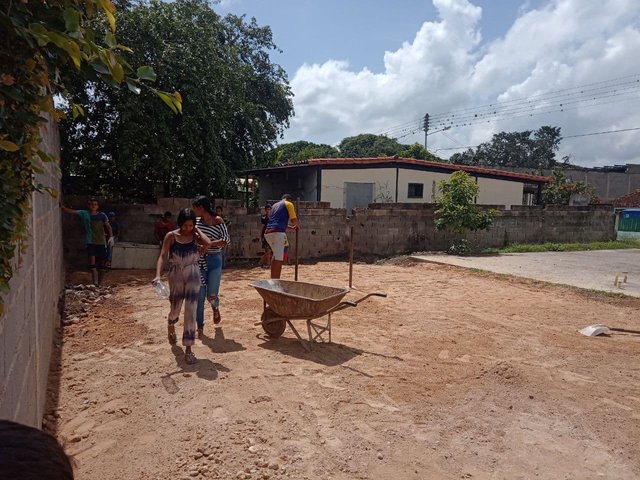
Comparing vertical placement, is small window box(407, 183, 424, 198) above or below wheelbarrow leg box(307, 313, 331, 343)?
above

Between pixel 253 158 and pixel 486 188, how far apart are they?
9810 mm

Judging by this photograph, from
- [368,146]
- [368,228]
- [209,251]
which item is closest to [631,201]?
[368,228]

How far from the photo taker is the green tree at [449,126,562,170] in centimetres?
5256

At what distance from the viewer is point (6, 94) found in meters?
1.23

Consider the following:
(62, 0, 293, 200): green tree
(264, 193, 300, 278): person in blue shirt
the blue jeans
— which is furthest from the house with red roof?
the blue jeans

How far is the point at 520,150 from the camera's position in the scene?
174ft

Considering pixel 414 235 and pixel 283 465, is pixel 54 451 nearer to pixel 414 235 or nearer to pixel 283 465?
pixel 283 465

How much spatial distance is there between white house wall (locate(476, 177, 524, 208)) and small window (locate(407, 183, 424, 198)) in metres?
2.85

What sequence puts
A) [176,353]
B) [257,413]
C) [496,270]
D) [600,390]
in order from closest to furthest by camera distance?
[257,413], [600,390], [176,353], [496,270]

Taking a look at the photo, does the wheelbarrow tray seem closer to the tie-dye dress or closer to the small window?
the tie-dye dress

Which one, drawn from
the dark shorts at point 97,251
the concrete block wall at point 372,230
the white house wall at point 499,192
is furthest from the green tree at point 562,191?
the dark shorts at point 97,251

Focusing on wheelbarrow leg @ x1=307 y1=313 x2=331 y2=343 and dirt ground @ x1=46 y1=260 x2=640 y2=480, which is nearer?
dirt ground @ x1=46 y1=260 x2=640 y2=480

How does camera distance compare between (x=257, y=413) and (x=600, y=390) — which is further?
(x=600, y=390)

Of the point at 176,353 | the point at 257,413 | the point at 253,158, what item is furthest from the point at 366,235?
the point at 257,413
